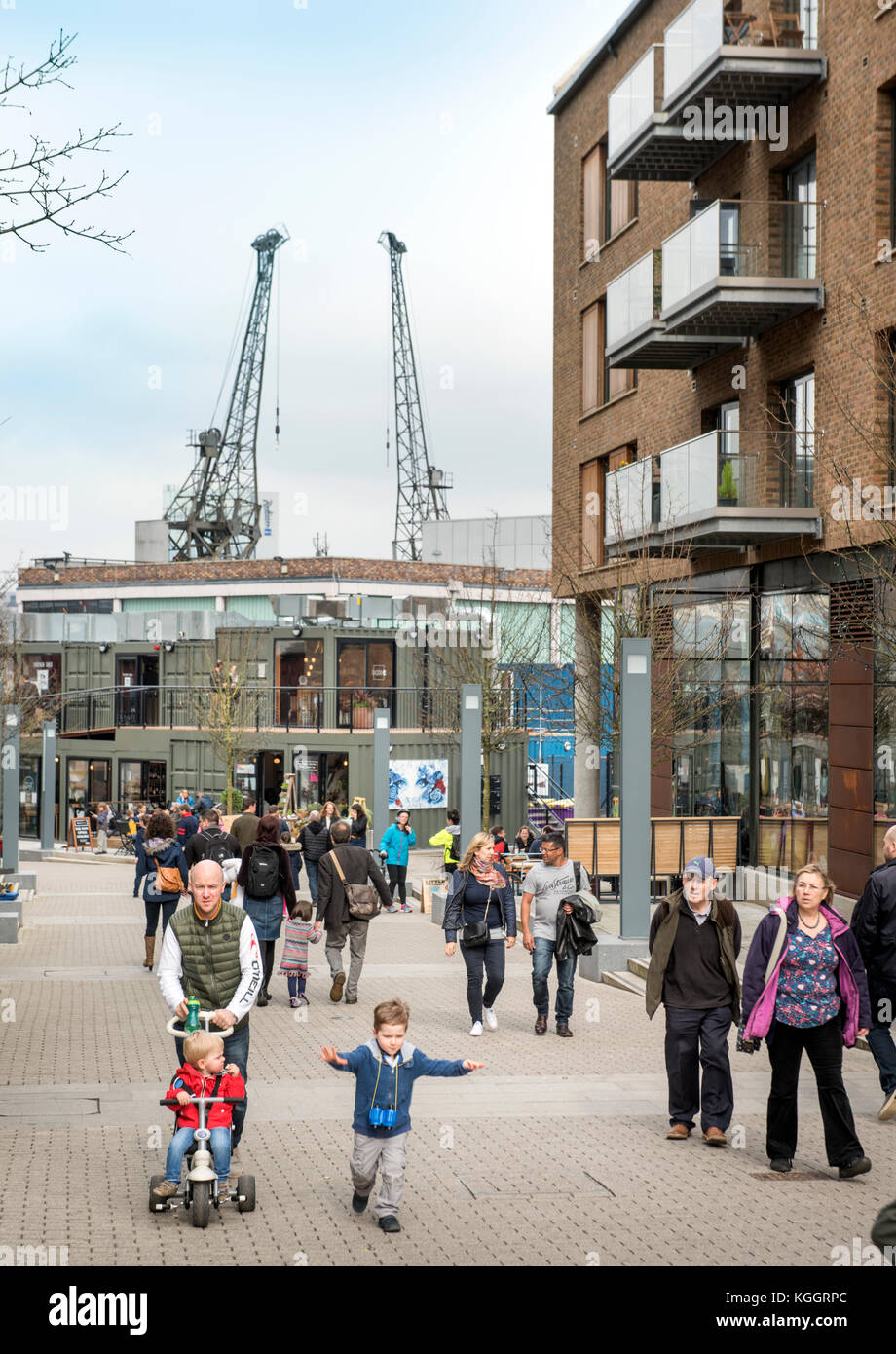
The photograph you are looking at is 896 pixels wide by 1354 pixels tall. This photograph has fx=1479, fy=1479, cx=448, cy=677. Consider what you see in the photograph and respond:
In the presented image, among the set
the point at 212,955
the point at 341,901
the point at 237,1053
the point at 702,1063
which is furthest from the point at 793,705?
the point at 212,955

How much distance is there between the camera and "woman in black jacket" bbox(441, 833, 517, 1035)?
Result: 11.8 m

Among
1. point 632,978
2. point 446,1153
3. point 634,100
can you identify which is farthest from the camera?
point 634,100

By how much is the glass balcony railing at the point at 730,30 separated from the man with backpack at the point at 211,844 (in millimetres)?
13448

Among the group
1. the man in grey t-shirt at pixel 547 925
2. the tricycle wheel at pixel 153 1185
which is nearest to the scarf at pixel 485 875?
the man in grey t-shirt at pixel 547 925

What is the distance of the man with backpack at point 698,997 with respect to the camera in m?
8.76

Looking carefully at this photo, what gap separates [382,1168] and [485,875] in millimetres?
4835

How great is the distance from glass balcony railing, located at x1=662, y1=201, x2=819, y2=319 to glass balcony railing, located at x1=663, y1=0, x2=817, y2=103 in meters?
2.24

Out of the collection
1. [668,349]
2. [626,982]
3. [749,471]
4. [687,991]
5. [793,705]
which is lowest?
[626,982]

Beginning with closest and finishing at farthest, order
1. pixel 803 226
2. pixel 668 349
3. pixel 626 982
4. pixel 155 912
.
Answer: pixel 626 982
pixel 155 912
pixel 803 226
pixel 668 349

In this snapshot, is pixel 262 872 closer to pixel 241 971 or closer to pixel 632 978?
pixel 632 978

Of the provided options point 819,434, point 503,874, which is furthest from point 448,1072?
point 819,434

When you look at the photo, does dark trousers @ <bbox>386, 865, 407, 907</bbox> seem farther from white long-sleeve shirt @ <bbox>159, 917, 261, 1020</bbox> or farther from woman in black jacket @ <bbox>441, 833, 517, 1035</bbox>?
white long-sleeve shirt @ <bbox>159, 917, 261, 1020</bbox>

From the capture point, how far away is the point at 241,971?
25.4ft

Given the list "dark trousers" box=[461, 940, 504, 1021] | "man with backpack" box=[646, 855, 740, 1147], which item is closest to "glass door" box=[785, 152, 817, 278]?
"dark trousers" box=[461, 940, 504, 1021]
